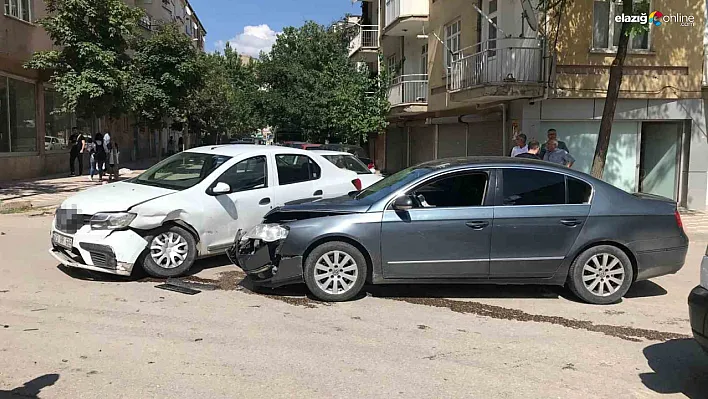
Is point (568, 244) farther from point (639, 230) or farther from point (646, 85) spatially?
point (646, 85)

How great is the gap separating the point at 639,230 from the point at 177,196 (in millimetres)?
5257

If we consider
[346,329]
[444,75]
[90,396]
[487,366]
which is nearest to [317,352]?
[346,329]

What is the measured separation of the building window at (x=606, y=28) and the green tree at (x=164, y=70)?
15.1m

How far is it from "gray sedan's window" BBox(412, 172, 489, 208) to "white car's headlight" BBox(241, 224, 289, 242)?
1.46 meters

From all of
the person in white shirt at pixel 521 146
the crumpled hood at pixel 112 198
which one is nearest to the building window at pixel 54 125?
the crumpled hood at pixel 112 198

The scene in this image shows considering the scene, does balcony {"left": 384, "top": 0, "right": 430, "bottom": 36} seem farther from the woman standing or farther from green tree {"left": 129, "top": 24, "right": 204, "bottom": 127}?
the woman standing

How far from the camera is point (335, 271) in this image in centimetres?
615

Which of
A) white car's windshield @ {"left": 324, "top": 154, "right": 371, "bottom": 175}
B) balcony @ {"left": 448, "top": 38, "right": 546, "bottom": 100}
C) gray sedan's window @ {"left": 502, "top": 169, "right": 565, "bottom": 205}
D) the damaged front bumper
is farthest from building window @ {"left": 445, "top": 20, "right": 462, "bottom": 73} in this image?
the damaged front bumper

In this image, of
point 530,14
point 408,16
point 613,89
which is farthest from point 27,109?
point 613,89

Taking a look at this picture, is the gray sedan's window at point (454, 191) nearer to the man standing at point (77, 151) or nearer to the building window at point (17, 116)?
the building window at point (17, 116)

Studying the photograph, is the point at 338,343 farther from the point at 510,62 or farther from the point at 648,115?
the point at 648,115

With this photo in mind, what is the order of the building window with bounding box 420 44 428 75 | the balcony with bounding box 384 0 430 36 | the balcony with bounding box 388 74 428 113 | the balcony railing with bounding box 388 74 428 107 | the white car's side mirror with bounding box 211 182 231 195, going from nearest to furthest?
the white car's side mirror with bounding box 211 182 231 195 < the balcony with bounding box 384 0 430 36 < the balcony with bounding box 388 74 428 113 < the balcony railing with bounding box 388 74 428 107 < the building window with bounding box 420 44 428 75

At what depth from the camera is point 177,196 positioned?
7113mm

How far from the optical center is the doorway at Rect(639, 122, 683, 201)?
604 inches
